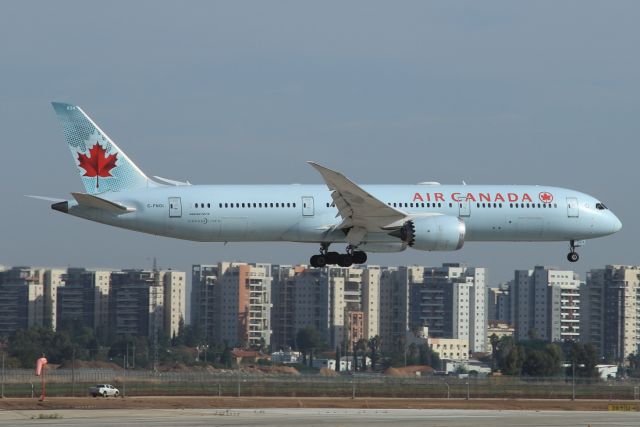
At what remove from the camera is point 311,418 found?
56.9m

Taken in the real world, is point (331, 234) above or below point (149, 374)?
above

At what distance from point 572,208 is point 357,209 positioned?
12487mm

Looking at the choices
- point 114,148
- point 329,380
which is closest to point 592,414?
point 329,380

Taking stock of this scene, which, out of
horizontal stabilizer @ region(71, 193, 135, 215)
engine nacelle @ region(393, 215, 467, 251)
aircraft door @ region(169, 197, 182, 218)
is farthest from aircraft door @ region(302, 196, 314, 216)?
horizontal stabilizer @ region(71, 193, 135, 215)

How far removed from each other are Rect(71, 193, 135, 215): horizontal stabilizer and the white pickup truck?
11.1 meters

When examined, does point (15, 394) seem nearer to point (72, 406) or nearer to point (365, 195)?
point (72, 406)

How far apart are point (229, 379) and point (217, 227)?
480 inches

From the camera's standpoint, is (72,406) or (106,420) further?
(72,406)

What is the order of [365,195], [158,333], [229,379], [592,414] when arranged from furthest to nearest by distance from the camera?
[158,333], [229,379], [365,195], [592,414]

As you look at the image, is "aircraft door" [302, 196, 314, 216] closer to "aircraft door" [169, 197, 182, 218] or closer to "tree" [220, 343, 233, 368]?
"aircraft door" [169, 197, 182, 218]

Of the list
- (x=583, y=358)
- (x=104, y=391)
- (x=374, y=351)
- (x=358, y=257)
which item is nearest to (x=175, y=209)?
(x=358, y=257)

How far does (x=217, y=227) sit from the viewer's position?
71.0 metres

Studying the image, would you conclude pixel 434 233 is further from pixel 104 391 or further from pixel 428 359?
pixel 428 359

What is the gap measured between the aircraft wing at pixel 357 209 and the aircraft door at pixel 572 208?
9580 millimetres
